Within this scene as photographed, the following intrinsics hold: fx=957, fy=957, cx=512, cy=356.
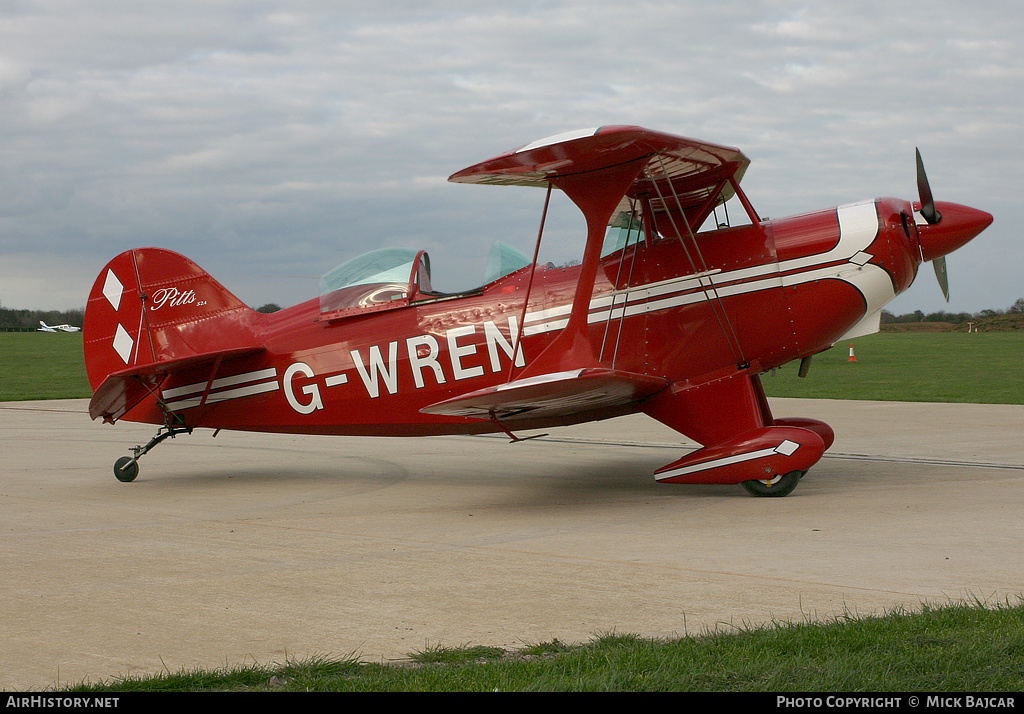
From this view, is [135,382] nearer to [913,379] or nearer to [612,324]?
[612,324]

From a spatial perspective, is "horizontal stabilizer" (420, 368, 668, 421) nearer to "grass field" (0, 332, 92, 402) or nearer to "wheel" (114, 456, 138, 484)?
"wheel" (114, 456, 138, 484)

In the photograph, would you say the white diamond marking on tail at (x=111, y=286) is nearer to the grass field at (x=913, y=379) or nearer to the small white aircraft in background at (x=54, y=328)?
the grass field at (x=913, y=379)

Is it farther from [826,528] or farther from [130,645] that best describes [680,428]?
[130,645]

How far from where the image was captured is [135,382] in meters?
10.6

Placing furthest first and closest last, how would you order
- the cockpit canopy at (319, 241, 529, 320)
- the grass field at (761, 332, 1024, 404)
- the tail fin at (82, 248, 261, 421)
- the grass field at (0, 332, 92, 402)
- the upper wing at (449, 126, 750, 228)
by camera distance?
1. the grass field at (0, 332, 92, 402)
2. the grass field at (761, 332, 1024, 404)
3. the tail fin at (82, 248, 261, 421)
4. the cockpit canopy at (319, 241, 529, 320)
5. the upper wing at (449, 126, 750, 228)

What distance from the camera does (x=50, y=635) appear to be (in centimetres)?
446

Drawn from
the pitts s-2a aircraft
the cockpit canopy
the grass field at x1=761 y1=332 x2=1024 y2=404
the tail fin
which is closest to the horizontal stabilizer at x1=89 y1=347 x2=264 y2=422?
the pitts s-2a aircraft

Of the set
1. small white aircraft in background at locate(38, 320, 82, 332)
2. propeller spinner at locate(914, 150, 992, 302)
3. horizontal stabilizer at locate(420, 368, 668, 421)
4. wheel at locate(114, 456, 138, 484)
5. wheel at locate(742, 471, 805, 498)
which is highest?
propeller spinner at locate(914, 150, 992, 302)

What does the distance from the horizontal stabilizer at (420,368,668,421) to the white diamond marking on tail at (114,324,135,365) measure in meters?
4.39

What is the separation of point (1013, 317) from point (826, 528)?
100950 mm

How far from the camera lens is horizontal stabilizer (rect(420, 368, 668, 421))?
8031 mm

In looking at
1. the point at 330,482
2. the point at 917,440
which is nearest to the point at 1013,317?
the point at 917,440

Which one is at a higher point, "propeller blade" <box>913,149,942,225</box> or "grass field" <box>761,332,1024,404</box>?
"propeller blade" <box>913,149,942,225</box>

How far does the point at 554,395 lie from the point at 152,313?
5.51 m
